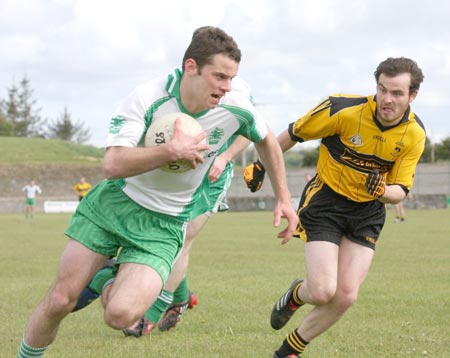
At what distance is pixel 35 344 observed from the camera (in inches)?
212

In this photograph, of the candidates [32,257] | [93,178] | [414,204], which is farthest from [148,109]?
[93,178]

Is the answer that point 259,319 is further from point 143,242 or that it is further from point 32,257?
point 32,257

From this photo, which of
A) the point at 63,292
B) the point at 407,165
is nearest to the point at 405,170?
the point at 407,165

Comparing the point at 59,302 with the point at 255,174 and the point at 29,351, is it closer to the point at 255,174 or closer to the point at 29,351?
the point at 29,351

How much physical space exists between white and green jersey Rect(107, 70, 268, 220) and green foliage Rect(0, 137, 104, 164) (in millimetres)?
59621

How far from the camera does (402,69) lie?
6.12 m

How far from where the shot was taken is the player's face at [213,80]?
5.06m

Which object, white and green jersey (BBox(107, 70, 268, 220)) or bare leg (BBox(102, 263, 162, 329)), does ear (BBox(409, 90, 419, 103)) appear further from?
bare leg (BBox(102, 263, 162, 329))

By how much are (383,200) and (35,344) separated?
9.28 ft

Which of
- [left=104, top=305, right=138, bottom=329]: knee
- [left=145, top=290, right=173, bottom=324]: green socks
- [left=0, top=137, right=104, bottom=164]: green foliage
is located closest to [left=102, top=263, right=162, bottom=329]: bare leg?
[left=104, top=305, right=138, bottom=329]: knee

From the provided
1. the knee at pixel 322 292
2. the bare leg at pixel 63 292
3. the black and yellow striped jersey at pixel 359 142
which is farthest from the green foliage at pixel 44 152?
the bare leg at pixel 63 292

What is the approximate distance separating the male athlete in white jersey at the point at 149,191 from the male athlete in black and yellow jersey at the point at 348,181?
0.85 m

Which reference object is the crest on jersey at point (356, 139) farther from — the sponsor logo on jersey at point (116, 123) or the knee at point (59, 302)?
the knee at point (59, 302)

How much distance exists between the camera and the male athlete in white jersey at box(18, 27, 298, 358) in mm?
4995
